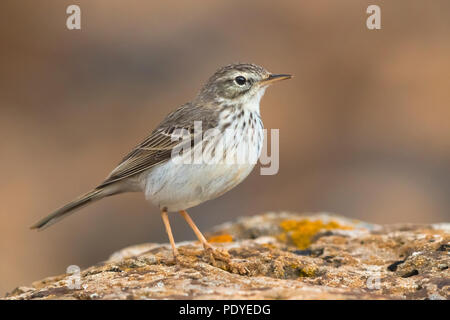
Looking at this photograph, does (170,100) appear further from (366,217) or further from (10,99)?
(366,217)

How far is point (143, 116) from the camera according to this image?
15297 mm

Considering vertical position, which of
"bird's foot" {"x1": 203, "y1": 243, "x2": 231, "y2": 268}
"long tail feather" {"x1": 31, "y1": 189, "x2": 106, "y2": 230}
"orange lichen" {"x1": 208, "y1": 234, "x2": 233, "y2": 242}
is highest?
"long tail feather" {"x1": 31, "y1": 189, "x2": 106, "y2": 230}

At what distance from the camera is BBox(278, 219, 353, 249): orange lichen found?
7.12 metres

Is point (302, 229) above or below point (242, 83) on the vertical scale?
below

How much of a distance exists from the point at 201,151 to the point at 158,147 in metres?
0.78

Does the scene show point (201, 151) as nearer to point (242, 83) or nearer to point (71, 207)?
point (242, 83)

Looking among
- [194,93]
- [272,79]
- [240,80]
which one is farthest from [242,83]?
[194,93]

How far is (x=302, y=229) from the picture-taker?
739 centimetres

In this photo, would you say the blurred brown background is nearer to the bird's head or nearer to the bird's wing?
the bird's wing

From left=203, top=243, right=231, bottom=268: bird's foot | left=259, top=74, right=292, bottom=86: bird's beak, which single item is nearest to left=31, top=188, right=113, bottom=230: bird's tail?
left=203, top=243, right=231, bottom=268: bird's foot

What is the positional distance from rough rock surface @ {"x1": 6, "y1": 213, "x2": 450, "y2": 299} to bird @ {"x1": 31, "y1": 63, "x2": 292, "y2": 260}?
486 millimetres

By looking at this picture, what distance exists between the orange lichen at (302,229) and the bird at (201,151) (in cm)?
127

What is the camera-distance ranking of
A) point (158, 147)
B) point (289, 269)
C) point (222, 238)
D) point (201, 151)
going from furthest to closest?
1. point (222, 238)
2. point (158, 147)
3. point (201, 151)
4. point (289, 269)
